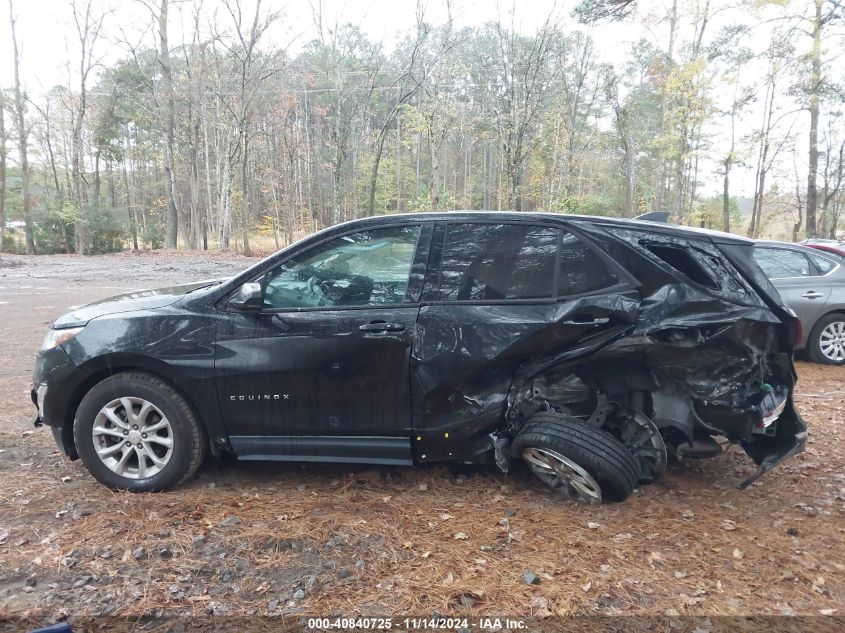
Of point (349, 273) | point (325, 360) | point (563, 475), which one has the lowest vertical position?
point (563, 475)

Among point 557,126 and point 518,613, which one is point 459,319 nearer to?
point 518,613

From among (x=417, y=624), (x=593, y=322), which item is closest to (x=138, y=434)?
(x=417, y=624)

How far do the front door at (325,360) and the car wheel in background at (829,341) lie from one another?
20.4 ft

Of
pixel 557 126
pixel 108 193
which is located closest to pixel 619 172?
pixel 557 126

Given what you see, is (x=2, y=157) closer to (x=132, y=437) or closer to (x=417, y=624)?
(x=132, y=437)

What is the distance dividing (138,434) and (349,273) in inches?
64.5

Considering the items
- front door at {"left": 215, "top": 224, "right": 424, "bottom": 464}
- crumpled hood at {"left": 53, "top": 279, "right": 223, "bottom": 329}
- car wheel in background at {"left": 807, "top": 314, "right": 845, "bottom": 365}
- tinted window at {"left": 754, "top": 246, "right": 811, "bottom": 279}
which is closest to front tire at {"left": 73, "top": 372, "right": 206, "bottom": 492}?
front door at {"left": 215, "top": 224, "right": 424, "bottom": 464}

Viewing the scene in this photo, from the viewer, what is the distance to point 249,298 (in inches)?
136

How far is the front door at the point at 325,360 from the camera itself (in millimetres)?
3375

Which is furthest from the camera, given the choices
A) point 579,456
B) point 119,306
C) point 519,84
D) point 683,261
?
point 519,84

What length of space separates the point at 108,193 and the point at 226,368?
44.1m

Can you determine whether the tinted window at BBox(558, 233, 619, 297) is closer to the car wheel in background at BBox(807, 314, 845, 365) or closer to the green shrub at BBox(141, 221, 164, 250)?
the car wheel in background at BBox(807, 314, 845, 365)

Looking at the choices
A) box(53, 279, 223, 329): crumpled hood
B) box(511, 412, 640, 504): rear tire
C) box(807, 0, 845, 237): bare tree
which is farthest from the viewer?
box(807, 0, 845, 237): bare tree

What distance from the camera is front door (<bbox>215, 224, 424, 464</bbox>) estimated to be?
3375 mm
